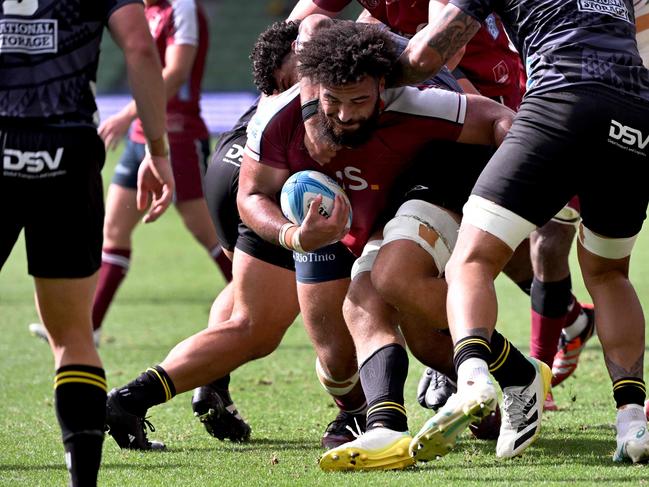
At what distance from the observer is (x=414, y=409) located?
6008 mm

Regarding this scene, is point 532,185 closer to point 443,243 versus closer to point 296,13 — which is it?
point 443,243

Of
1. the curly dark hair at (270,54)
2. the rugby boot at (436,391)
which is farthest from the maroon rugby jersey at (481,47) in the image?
the rugby boot at (436,391)

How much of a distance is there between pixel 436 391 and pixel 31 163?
8.62ft

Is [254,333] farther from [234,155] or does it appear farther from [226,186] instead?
[234,155]

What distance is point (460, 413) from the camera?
3943 millimetres

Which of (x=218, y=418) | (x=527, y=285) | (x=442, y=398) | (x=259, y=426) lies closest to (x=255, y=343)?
(x=218, y=418)

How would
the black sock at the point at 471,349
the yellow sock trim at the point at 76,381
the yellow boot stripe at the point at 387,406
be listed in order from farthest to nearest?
the yellow boot stripe at the point at 387,406, the black sock at the point at 471,349, the yellow sock trim at the point at 76,381

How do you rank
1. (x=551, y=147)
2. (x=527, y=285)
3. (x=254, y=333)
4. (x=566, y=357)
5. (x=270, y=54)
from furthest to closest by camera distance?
(x=527, y=285) < (x=566, y=357) < (x=270, y=54) < (x=254, y=333) < (x=551, y=147)

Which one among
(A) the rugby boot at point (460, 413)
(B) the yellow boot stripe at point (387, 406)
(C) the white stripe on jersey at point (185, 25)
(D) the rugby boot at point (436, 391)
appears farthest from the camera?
(C) the white stripe on jersey at point (185, 25)

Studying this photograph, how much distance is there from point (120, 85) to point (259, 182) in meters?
30.6

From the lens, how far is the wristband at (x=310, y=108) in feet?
15.8

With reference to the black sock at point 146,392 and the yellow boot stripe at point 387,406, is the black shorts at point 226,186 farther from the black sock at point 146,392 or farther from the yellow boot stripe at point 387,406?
the yellow boot stripe at point 387,406

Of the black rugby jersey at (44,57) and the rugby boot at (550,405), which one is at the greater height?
the black rugby jersey at (44,57)

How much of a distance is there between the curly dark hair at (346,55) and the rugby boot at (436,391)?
5.34ft
